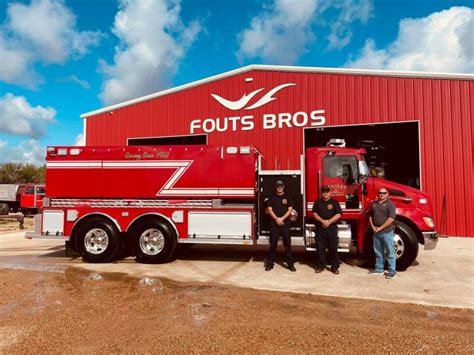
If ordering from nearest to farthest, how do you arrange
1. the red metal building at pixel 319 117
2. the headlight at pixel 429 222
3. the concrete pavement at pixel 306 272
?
the concrete pavement at pixel 306 272 → the headlight at pixel 429 222 → the red metal building at pixel 319 117

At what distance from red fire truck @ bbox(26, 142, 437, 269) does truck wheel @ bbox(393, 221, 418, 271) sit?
0.19 m

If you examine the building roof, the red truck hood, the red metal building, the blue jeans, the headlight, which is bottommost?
the blue jeans

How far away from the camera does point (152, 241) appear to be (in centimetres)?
859

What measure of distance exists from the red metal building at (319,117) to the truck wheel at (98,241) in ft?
19.8

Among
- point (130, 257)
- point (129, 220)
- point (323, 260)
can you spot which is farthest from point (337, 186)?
point (130, 257)

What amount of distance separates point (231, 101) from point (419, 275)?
10202mm

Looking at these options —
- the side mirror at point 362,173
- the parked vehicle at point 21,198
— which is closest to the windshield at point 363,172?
the side mirror at point 362,173

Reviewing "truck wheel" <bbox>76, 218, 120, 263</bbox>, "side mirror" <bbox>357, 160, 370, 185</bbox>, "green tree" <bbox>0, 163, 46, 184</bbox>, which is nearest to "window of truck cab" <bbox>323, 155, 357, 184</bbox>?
"side mirror" <bbox>357, 160, 370, 185</bbox>

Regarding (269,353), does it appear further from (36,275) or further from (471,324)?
(36,275)

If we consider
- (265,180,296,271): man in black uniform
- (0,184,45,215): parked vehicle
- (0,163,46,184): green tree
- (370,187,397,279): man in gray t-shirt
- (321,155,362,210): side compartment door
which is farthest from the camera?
(0,163,46,184): green tree

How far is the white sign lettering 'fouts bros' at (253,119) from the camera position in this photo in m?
14.2

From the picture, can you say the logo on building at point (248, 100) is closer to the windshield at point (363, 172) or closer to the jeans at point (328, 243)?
the windshield at point (363, 172)

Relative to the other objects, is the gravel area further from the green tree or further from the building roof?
the green tree

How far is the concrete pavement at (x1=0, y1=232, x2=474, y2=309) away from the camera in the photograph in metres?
6.17
